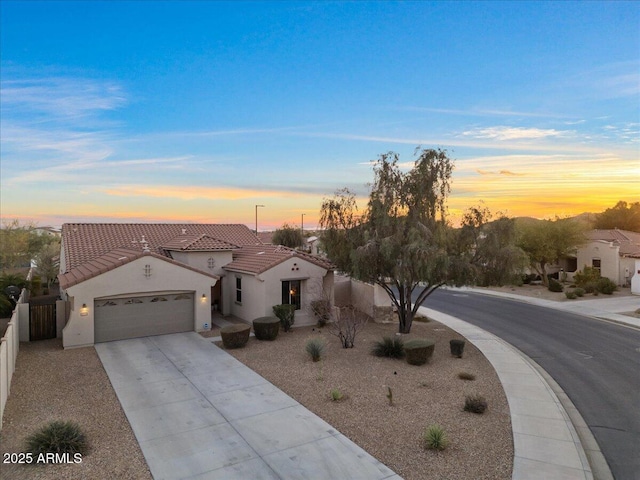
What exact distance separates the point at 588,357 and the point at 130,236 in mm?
24386

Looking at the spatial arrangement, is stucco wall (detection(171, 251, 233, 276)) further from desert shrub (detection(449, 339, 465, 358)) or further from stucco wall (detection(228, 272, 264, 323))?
desert shrub (detection(449, 339, 465, 358))

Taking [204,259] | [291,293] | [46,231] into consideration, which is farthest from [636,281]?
[46,231]

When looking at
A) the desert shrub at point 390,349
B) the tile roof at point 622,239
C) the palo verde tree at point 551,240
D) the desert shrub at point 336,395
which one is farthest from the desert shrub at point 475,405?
the tile roof at point 622,239

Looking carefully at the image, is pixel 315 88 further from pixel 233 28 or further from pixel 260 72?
pixel 233 28

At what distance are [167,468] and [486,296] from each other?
30.0 m

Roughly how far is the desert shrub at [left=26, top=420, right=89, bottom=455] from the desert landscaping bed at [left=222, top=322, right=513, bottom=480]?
5229mm

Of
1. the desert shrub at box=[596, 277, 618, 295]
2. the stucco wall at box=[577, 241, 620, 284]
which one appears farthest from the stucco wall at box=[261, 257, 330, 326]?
the stucco wall at box=[577, 241, 620, 284]

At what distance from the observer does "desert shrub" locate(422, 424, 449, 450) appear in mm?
8508

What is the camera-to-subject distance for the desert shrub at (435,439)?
8.51 meters

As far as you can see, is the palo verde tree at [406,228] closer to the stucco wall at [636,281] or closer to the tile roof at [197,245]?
the tile roof at [197,245]

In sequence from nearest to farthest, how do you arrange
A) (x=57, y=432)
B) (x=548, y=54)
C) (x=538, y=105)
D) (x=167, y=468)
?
(x=167, y=468), (x=57, y=432), (x=548, y=54), (x=538, y=105)

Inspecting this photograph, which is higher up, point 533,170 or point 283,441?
point 533,170

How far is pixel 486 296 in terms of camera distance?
3284 cm

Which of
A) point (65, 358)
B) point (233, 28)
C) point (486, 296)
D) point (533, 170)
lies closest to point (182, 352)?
point (65, 358)
